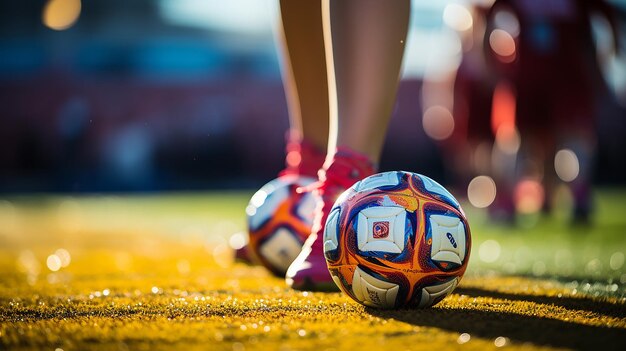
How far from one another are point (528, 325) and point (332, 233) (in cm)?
53

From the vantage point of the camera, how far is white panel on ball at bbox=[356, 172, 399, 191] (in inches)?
74.2

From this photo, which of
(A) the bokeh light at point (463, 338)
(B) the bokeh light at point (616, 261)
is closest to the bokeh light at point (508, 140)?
(B) the bokeh light at point (616, 261)

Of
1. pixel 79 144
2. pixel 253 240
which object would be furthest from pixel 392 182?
pixel 79 144

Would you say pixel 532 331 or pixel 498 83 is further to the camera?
pixel 498 83

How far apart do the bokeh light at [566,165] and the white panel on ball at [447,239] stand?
4032mm

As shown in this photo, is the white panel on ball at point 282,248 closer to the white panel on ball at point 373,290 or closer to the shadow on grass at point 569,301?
the shadow on grass at point 569,301

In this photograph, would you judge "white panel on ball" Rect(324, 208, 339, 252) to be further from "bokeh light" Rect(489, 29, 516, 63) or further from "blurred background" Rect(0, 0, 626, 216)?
"blurred background" Rect(0, 0, 626, 216)

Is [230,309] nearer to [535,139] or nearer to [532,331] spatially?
[532,331]

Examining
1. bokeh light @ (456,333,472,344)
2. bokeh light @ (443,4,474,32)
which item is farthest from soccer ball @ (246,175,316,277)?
bokeh light @ (443,4,474,32)

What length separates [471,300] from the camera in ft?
6.57

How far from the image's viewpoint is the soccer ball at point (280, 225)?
258 cm

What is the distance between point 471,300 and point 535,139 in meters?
4.42

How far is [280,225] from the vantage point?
2.60m

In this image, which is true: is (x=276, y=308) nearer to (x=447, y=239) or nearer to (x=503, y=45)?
(x=447, y=239)
